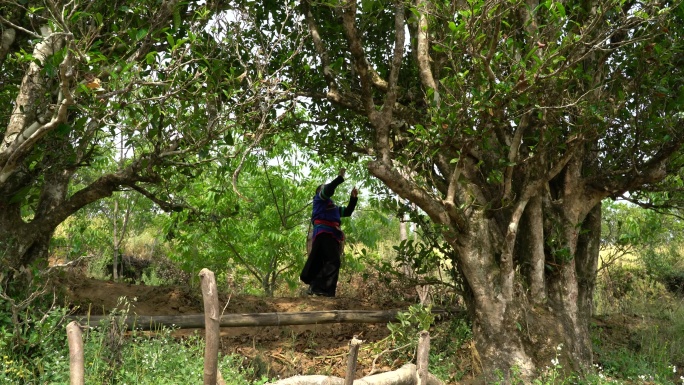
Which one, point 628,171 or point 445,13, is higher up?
point 445,13

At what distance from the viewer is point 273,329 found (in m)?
8.21

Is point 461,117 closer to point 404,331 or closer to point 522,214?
point 522,214

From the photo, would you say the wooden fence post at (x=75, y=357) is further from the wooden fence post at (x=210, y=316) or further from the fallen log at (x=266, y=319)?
the fallen log at (x=266, y=319)

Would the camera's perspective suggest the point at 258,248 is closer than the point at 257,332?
No

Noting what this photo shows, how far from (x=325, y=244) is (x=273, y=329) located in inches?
83.6

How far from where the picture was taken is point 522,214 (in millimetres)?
7387

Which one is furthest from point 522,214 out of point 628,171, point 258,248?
point 258,248

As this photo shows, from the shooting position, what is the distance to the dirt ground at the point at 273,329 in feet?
24.0

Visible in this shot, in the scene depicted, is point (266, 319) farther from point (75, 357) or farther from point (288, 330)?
point (75, 357)

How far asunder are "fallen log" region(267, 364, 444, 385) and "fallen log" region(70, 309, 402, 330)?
2975mm

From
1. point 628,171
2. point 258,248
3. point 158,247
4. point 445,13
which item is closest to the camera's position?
point 445,13

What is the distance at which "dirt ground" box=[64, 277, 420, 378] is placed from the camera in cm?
731

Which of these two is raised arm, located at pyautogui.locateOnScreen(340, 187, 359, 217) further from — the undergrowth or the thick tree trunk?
the undergrowth

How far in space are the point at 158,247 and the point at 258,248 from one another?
7208 mm
